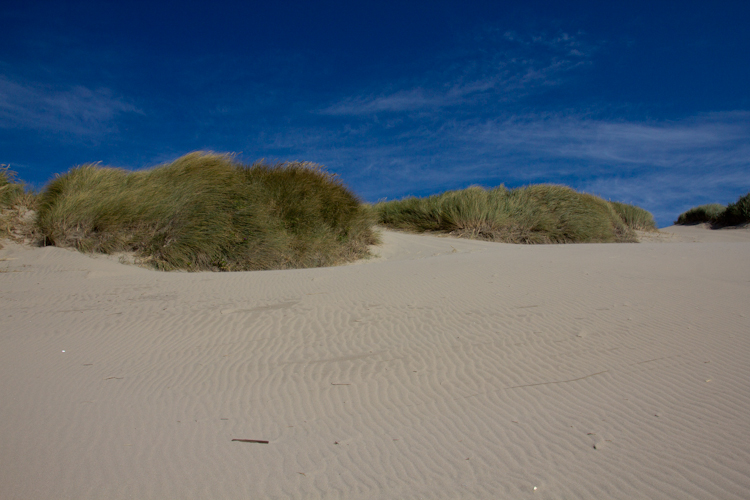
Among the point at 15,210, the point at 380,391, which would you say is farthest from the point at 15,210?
the point at 380,391

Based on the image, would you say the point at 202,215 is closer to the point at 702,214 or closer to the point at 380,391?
the point at 380,391

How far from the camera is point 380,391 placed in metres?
2.87

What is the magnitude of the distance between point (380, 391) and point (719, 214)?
91.0ft

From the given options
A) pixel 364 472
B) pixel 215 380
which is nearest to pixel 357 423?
pixel 364 472

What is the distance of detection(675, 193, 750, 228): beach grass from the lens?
21.4 meters

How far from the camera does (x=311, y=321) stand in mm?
4461

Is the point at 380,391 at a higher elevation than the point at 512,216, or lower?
lower

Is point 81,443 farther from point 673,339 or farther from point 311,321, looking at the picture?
point 673,339

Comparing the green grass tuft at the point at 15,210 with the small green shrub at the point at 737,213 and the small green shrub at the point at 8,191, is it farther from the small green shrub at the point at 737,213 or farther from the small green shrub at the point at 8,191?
the small green shrub at the point at 737,213

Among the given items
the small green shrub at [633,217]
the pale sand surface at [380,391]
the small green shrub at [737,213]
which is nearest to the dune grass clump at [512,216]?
the small green shrub at [633,217]

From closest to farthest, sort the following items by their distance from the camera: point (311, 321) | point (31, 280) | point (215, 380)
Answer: point (215, 380)
point (311, 321)
point (31, 280)

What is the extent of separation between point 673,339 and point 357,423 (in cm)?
286

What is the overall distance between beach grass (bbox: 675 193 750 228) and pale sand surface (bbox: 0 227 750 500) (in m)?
20.7

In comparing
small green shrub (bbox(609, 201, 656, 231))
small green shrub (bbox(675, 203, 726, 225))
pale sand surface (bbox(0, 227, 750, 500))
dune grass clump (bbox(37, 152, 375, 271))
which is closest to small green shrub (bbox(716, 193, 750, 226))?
small green shrub (bbox(675, 203, 726, 225))
